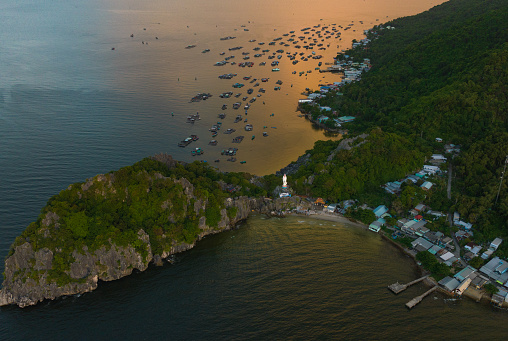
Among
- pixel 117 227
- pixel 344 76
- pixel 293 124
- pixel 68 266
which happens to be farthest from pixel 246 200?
pixel 344 76

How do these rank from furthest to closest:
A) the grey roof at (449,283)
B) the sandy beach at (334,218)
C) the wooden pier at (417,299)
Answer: the sandy beach at (334,218)
the grey roof at (449,283)
the wooden pier at (417,299)

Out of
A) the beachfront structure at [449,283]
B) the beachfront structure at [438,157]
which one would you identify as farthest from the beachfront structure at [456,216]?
the beachfront structure at [438,157]

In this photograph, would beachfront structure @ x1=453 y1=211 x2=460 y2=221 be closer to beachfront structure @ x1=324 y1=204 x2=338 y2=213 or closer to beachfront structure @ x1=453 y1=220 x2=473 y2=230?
beachfront structure @ x1=453 y1=220 x2=473 y2=230

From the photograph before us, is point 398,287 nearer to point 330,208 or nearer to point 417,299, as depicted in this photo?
point 417,299

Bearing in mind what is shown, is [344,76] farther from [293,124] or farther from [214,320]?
[214,320]

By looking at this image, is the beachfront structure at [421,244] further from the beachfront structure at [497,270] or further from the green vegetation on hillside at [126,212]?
the green vegetation on hillside at [126,212]

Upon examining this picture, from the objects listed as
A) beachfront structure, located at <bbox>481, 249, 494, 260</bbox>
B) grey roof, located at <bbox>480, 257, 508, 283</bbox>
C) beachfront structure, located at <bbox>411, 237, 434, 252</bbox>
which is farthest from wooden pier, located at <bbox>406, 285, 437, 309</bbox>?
beachfront structure, located at <bbox>481, 249, 494, 260</bbox>
